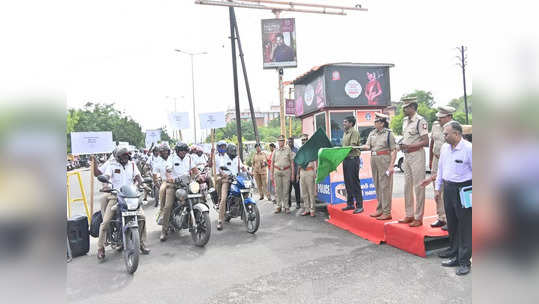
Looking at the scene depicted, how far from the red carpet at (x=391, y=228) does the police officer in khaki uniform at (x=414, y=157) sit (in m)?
0.22

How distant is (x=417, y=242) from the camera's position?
4270mm

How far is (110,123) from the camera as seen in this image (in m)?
46.2

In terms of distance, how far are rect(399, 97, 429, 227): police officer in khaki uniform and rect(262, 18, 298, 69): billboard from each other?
7975 mm

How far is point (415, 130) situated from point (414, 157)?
0.38 m

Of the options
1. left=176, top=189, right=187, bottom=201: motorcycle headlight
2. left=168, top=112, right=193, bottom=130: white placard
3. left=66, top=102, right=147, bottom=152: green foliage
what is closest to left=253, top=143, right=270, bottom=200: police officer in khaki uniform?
left=168, top=112, right=193, bottom=130: white placard

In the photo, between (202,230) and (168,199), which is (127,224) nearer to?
(202,230)

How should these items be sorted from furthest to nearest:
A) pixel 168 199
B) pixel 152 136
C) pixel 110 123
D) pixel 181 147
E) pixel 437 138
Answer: pixel 110 123
pixel 152 136
pixel 181 147
pixel 168 199
pixel 437 138

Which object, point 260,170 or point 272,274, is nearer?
point 272,274

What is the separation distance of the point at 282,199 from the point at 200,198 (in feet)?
8.79

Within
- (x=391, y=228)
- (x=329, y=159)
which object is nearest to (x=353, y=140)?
(x=329, y=159)

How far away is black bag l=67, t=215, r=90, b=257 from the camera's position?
Result: 5.01m

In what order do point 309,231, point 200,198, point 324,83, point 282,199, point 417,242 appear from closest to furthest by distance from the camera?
1. point 417,242
2. point 200,198
3. point 309,231
4. point 282,199
5. point 324,83
